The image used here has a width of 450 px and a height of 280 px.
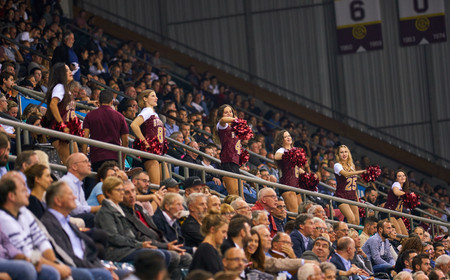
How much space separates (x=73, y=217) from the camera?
794 cm

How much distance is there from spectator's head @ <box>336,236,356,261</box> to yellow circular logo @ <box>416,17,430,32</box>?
48.8 feet

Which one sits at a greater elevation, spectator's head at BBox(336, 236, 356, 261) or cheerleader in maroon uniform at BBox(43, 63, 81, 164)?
cheerleader in maroon uniform at BBox(43, 63, 81, 164)

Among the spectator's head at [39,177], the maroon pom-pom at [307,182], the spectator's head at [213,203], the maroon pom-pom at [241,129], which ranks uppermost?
the spectator's head at [39,177]

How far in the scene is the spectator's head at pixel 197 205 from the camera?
876 cm

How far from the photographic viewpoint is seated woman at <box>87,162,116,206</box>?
27.9 feet

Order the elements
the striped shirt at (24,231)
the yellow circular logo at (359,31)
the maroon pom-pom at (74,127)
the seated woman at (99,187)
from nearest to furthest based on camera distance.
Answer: the striped shirt at (24,231) < the seated woman at (99,187) < the maroon pom-pom at (74,127) < the yellow circular logo at (359,31)

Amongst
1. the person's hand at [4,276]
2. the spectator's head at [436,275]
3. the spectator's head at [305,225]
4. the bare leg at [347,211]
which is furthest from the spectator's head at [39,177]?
the bare leg at [347,211]

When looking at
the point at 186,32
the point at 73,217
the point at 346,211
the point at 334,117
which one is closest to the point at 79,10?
the point at 186,32

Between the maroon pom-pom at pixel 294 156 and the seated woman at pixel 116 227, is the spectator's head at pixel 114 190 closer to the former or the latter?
the seated woman at pixel 116 227

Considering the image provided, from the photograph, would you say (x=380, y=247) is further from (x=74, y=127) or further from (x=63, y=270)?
(x=63, y=270)

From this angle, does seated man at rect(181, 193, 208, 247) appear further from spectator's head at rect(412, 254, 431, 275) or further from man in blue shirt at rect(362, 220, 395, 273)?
man in blue shirt at rect(362, 220, 395, 273)

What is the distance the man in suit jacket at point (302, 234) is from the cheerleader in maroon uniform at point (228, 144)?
65.8 inches

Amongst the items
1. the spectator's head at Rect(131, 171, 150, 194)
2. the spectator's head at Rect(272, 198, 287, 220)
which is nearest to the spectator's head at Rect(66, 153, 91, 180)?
the spectator's head at Rect(131, 171, 150, 194)

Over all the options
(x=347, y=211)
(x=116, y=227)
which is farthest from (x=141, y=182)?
(x=347, y=211)
